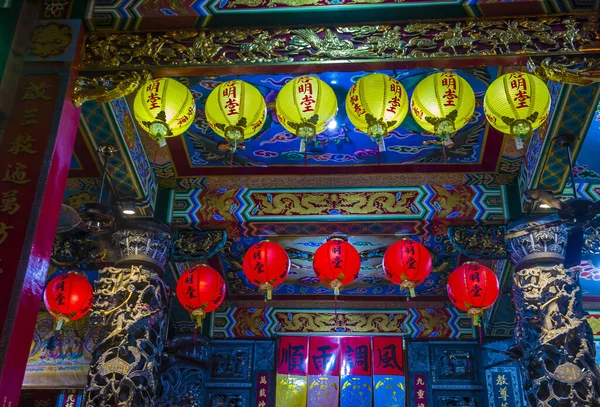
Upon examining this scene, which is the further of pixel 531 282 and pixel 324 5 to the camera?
pixel 531 282

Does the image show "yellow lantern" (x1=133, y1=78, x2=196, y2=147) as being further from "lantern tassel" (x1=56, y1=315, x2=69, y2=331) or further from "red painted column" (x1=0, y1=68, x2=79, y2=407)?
"lantern tassel" (x1=56, y1=315, x2=69, y2=331)

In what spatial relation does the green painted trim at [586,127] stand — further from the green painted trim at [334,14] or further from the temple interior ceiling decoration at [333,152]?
the green painted trim at [334,14]

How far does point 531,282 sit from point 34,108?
174 inches

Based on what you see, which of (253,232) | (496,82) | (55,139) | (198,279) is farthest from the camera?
(253,232)

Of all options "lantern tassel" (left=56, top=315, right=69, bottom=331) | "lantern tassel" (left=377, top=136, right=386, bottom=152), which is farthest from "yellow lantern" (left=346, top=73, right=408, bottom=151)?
"lantern tassel" (left=56, top=315, right=69, bottom=331)

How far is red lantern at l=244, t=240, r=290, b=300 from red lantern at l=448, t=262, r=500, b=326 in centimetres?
170

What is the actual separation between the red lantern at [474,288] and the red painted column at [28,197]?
12.7ft

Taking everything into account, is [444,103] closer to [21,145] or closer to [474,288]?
[474,288]

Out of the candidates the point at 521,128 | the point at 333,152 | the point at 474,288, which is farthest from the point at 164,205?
the point at 521,128

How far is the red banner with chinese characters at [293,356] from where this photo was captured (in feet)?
28.8

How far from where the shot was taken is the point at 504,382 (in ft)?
27.5

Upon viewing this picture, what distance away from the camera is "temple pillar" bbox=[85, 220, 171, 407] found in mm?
5410

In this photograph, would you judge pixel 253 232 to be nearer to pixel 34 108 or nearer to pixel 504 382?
pixel 34 108

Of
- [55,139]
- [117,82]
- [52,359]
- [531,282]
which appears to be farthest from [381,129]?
[52,359]
